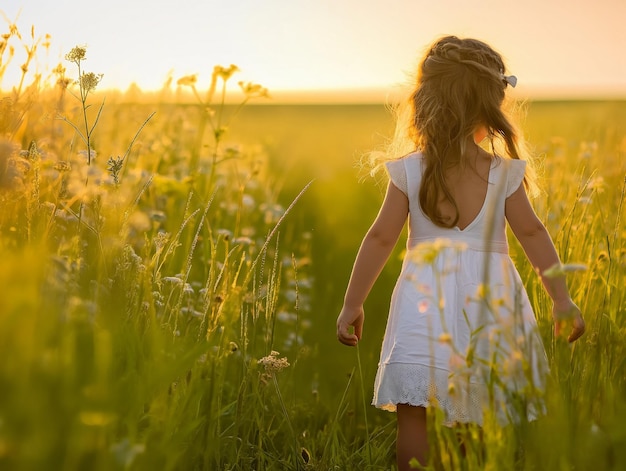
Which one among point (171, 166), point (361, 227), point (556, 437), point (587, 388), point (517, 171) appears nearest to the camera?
point (556, 437)

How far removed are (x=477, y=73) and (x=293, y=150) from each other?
700 centimetres

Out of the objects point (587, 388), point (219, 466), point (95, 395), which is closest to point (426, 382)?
point (587, 388)

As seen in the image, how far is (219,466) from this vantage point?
2547 mm

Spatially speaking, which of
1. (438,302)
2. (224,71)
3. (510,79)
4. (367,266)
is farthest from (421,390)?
(224,71)

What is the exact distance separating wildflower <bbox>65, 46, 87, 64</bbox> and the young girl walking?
42.4 inches

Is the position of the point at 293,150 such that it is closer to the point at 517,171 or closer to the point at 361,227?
the point at 361,227

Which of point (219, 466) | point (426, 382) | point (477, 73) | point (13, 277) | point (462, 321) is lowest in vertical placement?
point (219, 466)

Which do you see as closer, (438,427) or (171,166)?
(438,427)

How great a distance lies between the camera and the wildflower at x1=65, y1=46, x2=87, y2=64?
2.66m

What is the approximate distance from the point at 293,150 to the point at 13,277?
8.34 m

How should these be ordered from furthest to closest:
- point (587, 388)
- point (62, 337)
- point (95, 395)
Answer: point (587, 388)
point (62, 337)
point (95, 395)

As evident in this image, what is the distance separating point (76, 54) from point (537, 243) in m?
1.62

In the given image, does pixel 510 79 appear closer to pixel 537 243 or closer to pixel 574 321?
pixel 537 243

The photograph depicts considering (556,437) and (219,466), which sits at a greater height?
(556,437)
